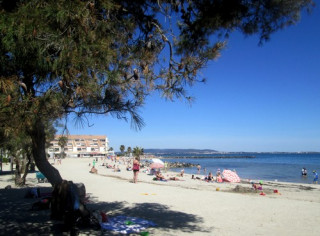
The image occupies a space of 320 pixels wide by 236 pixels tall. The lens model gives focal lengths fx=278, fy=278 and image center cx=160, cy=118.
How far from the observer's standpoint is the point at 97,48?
258 centimetres

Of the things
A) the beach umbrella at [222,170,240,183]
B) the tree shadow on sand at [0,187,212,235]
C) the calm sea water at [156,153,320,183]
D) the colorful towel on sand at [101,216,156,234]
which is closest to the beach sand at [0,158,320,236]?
the tree shadow on sand at [0,187,212,235]

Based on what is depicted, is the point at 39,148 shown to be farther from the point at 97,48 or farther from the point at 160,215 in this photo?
the point at 160,215

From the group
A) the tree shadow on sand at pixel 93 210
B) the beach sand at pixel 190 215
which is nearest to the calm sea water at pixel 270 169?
the beach sand at pixel 190 215

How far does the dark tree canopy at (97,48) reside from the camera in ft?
7.83

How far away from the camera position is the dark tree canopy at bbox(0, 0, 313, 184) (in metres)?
2.39

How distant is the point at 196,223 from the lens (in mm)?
6086

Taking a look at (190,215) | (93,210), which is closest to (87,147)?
(190,215)

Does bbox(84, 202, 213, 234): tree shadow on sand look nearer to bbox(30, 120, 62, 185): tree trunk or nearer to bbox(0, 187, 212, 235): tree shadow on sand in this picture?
bbox(0, 187, 212, 235): tree shadow on sand

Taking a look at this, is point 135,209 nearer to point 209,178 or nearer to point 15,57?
point 15,57

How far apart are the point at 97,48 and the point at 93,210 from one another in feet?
14.2

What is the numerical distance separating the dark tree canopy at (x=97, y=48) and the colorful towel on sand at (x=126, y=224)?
1.95 meters

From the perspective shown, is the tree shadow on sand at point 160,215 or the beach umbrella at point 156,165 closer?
the tree shadow on sand at point 160,215

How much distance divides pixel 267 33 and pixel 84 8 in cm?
244

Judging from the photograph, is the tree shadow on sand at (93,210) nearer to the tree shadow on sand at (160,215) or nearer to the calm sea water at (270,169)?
the tree shadow on sand at (160,215)
